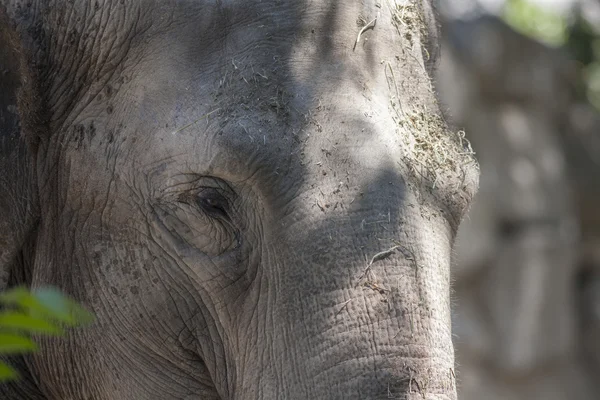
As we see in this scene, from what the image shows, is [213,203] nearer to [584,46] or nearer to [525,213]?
[525,213]

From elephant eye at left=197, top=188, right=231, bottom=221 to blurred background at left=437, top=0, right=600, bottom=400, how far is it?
7.56m

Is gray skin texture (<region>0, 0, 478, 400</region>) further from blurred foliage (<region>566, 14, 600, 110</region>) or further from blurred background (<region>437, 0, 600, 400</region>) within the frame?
blurred foliage (<region>566, 14, 600, 110</region>)

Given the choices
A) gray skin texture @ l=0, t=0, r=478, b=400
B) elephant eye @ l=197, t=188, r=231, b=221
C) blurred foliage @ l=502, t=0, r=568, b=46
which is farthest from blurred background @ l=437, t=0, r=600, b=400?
elephant eye @ l=197, t=188, r=231, b=221

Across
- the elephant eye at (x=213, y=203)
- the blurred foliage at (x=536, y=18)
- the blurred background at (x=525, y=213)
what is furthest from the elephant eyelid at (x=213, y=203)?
the blurred foliage at (x=536, y=18)

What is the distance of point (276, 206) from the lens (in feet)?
8.39

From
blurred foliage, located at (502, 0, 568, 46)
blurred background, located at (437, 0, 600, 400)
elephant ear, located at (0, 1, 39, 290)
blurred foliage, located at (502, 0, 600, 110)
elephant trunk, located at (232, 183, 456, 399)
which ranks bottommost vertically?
elephant trunk, located at (232, 183, 456, 399)

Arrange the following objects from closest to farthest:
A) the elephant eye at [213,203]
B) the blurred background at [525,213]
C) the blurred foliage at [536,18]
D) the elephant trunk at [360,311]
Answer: the elephant trunk at [360,311]
the elephant eye at [213,203]
the blurred background at [525,213]
the blurred foliage at [536,18]

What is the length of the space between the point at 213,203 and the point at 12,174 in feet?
2.21

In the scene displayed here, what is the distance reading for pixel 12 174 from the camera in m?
2.98

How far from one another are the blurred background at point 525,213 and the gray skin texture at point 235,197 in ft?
24.1

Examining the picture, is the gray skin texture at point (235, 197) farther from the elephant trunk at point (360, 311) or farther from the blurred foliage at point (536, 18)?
the blurred foliage at point (536, 18)

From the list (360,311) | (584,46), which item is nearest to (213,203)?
(360,311)

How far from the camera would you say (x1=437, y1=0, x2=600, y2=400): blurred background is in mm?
10547

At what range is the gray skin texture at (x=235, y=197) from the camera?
7.98 ft
